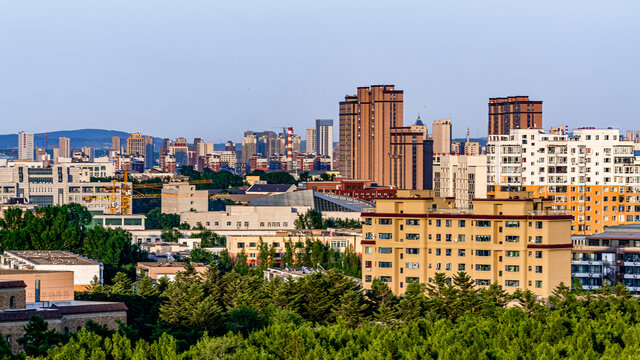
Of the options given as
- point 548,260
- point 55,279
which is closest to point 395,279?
point 548,260

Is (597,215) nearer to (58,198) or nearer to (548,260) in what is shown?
(548,260)

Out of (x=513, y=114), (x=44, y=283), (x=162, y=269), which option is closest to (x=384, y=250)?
(x=162, y=269)

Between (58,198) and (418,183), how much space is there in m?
47.9

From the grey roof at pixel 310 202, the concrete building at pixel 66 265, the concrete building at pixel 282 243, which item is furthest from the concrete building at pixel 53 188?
the concrete building at pixel 66 265

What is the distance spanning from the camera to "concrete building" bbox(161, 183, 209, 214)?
121625mm

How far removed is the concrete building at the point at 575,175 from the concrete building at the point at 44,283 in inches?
1762

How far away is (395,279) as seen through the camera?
61.2 m

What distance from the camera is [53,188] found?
132625mm

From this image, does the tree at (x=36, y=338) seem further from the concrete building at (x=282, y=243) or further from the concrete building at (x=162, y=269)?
the concrete building at (x=282, y=243)

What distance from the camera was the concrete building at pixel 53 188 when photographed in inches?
5202

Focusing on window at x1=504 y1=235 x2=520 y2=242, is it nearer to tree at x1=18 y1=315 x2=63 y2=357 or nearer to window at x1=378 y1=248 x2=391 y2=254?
window at x1=378 y1=248 x2=391 y2=254

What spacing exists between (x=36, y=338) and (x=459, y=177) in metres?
75.9

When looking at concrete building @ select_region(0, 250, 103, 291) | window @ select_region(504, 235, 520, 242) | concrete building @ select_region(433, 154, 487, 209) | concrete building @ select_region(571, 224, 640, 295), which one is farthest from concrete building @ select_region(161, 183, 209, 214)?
window @ select_region(504, 235, 520, 242)

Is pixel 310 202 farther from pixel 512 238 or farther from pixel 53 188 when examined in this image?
pixel 512 238
